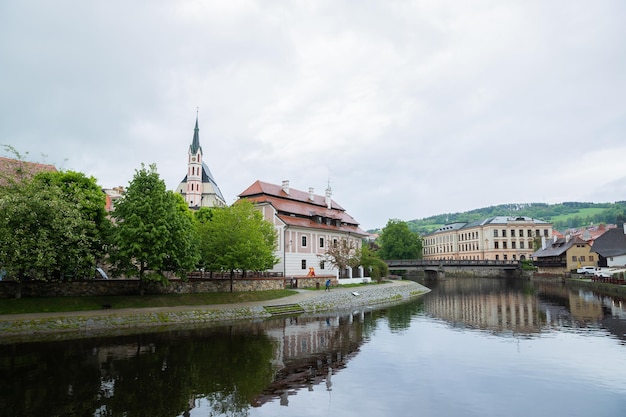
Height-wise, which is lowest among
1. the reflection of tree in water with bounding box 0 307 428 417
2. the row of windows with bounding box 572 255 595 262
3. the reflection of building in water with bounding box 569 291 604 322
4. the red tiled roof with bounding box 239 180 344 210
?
the reflection of building in water with bounding box 569 291 604 322

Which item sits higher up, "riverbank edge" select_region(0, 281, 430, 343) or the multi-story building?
the multi-story building

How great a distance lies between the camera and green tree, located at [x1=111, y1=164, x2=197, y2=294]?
2947cm

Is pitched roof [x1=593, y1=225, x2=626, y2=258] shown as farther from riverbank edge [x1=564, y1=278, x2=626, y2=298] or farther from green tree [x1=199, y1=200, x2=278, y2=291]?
green tree [x1=199, y1=200, x2=278, y2=291]

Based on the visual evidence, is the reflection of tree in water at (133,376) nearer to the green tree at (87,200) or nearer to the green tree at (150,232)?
the green tree at (150,232)

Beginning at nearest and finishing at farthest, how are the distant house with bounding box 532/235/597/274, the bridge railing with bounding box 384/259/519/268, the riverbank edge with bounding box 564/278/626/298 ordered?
the riverbank edge with bounding box 564/278/626/298 → the distant house with bounding box 532/235/597/274 → the bridge railing with bounding box 384/259/519/268

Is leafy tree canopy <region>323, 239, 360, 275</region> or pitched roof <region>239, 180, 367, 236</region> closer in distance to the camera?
leafy tree canopy <region>323, 239, 360, 275</region>

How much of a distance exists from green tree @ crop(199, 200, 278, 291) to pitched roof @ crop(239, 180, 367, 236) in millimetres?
10459

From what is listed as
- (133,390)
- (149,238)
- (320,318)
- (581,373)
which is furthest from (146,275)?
(581,373)

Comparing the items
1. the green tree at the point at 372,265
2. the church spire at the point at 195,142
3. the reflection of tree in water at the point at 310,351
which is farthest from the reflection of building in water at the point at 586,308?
the church spire at the point at 195,142

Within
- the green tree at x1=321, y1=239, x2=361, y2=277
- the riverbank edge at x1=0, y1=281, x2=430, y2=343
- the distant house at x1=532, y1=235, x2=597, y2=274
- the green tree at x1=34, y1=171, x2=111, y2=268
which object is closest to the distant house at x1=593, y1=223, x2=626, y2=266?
the distant house at x1=532, y1=235, x2=597, y2=274

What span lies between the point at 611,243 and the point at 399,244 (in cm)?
4216

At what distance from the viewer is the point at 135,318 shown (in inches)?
1084

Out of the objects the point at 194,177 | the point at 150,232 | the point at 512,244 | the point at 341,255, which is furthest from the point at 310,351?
the point at 512,244

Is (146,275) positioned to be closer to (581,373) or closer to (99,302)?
(99,302)
